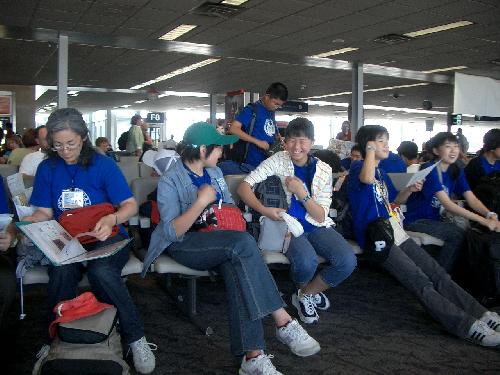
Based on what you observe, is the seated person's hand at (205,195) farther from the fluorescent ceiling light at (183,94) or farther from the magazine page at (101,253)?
the fluorescent ceiling light at (183,94)

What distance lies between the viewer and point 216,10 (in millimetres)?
7238

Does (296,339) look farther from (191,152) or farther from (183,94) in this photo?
(183,94)

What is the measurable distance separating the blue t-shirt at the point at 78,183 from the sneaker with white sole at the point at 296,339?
3.49 feet

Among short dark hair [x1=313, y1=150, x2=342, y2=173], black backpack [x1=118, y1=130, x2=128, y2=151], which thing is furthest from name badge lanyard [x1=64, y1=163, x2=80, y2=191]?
black backpack [x1=118, y1=130, x2=128, y2=151]

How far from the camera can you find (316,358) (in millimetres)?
2521

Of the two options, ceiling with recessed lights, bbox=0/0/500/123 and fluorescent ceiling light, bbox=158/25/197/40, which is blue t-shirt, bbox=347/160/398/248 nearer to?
ceiling with recessed lights, bbox=0/0/500/123

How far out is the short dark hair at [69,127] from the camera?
239 centimetres

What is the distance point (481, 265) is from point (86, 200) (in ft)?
8.54

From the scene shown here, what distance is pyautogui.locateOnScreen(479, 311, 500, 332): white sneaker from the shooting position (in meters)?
2.72

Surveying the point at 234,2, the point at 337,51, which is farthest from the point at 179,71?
the point at 234,2

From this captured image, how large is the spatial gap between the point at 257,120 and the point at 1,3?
4.85 m

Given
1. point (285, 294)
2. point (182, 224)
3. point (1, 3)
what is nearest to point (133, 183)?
point (182, 224)

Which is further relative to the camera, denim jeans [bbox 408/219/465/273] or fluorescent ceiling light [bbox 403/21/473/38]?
fluorescent ceiling light [bbox 403/21/473/38]

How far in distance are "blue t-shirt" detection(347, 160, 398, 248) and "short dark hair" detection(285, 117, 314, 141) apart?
0.45 meters
